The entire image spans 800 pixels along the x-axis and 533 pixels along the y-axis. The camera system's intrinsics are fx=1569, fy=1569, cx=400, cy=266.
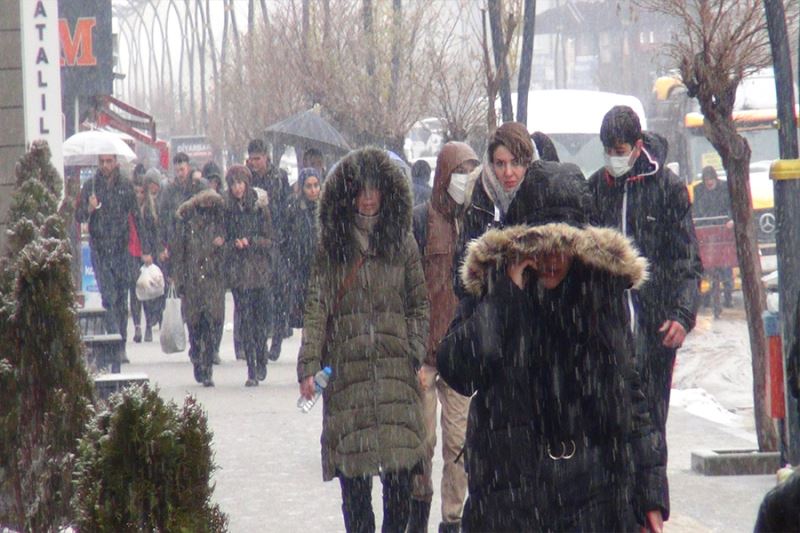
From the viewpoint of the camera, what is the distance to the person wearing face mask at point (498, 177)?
6.22 m

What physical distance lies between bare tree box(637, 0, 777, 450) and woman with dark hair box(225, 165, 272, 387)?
5.49 metres

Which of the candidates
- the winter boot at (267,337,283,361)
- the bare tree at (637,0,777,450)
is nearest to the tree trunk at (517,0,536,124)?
the winter boot at (267,337,283,361)

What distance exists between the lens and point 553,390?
388cm

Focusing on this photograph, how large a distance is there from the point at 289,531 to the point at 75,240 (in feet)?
29.2

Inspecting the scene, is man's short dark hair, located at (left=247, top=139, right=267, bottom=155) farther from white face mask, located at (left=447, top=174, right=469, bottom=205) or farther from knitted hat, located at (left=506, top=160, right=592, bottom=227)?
knitted hat, located at (left=506, top=160, right=592, bottom=227)

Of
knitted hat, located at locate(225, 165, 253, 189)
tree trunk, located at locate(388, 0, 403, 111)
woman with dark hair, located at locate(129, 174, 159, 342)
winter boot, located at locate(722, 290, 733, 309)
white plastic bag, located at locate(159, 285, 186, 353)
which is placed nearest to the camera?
knitted hat, located at locate(225, 165, 253, 189)

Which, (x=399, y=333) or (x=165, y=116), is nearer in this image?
(x=399, y=333)

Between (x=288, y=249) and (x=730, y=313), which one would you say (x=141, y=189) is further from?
(x=730, y=313)

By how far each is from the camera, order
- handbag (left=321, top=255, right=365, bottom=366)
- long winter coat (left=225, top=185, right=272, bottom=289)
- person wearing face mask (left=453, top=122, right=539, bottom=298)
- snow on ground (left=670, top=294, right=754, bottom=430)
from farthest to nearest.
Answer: long winter coat (left=225, top=185, right=272, bottom=289)
snow on ground (left=670, top=294, right=754, bottom=430)
person wearing face mask (left=453, top=122, right=539, bottom=298)
handbag (left=321, top=255, right=365, bottom=366)

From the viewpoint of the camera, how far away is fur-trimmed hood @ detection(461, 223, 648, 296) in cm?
384

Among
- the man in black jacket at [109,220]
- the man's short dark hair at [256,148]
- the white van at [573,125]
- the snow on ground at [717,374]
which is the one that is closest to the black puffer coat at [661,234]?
the snow on ground at [717,374]

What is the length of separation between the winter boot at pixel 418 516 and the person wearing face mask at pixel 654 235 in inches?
42.4

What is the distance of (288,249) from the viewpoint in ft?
46.9

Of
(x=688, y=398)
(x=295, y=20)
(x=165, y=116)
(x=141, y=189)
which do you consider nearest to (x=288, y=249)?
(x=688, y=398)
